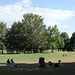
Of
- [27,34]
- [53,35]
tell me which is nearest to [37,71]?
[27,34]

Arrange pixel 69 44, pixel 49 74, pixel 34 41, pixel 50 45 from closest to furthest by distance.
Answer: pixel 49 74
pixel 34 41
pixel 50 45
pixel 69 44

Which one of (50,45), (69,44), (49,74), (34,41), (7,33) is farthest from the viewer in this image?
(69,44)

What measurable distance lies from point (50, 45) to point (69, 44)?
2344cm

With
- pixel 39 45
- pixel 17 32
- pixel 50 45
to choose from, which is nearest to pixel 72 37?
pixel 50 45

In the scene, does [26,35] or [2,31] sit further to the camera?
[2,31]

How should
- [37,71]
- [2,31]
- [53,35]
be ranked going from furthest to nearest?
1. [53,35]
2. [2,31]
3. [37,71]

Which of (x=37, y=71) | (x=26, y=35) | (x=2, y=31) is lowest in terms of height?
(x=37, y=71)

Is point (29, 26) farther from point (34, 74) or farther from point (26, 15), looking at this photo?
point (34, 74)

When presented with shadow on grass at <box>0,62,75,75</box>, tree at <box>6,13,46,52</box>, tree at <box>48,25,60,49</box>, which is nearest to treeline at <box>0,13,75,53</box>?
tree at <box>6,13,46,52</box>

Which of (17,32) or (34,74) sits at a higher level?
(17,32)

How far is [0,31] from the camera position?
69.9 m

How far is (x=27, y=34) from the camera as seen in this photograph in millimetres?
63312

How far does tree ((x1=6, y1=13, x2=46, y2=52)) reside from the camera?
6400 centimetres

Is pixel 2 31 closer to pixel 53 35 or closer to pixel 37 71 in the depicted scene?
pixel 53 35
